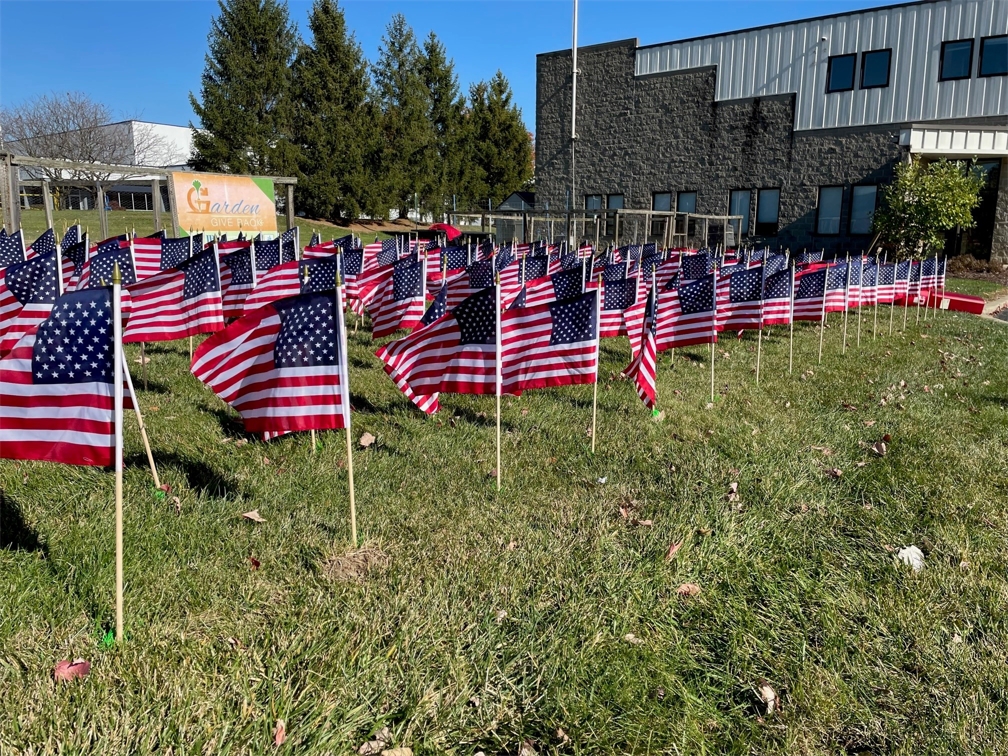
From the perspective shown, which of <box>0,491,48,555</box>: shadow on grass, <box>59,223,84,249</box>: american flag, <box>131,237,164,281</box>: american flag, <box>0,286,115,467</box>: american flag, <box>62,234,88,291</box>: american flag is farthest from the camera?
<box>59,223,84,249</box>: american flag

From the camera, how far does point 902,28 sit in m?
28.8

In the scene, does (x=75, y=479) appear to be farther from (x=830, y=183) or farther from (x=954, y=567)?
(x=830, y=183)

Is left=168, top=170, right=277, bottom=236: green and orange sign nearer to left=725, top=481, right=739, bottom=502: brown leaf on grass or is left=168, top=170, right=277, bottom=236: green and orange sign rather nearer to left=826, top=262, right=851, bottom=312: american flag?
left=826, top=262, right=851, bottom=312: american flag

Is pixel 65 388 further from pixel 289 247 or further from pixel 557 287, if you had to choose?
pixel 289 247

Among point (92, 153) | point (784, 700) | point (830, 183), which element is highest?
point (92, 153)

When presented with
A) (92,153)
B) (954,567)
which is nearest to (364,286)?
(954,567)

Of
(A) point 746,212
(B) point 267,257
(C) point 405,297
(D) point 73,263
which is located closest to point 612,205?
(A) point 746,212

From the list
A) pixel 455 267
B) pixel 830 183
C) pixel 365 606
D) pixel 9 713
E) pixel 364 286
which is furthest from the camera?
pixel 830 183

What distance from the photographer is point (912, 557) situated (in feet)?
15.1

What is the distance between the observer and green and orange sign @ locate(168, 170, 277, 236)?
20.2 metres

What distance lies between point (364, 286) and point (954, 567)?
9459mm

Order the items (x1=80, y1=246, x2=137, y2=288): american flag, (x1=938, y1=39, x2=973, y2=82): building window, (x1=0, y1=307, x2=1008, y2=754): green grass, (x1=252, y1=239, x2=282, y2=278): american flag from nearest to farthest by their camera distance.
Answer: (x1=0, y1=307, x2=1008, y2=754): green grass → (x1=80, y1=246, x2=137, y2=288): american flag → (x1=252, y1=239, x2=282, y2=278): american flag → (x1=938, y1=39, x2=973, y2=82): building window

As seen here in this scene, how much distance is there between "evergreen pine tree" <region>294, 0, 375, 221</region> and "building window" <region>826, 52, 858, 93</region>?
24.6 m

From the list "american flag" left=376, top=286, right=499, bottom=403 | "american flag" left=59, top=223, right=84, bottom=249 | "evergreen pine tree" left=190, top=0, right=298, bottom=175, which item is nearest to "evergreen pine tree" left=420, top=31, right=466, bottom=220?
"evergreen pine tree" left=190, top=0, right=298, bottom=175
